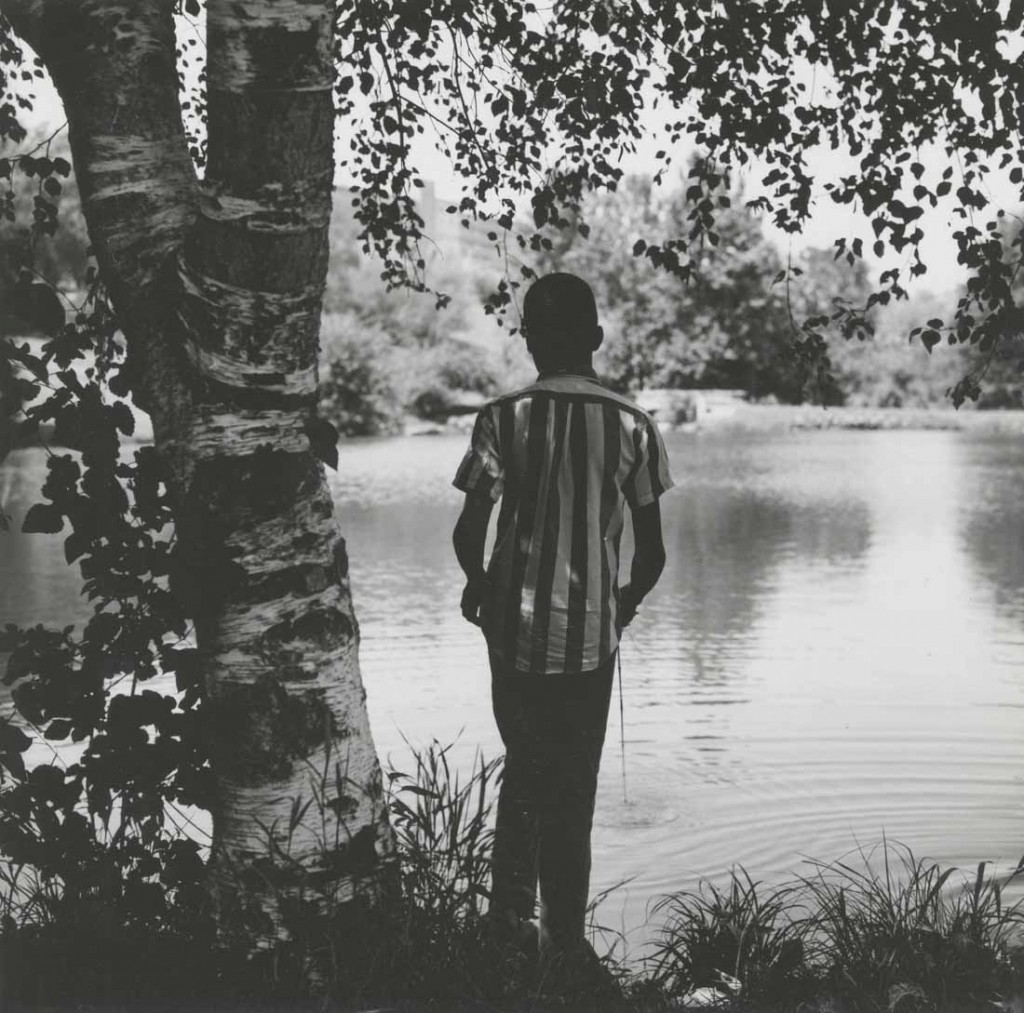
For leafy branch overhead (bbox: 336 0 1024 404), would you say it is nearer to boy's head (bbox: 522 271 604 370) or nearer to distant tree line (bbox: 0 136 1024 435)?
boy's head (bbox: 522 271 604 370)

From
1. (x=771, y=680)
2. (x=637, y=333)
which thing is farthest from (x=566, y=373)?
(x=637, y=333)

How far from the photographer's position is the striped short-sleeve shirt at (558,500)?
11.5ft

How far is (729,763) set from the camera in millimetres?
7301

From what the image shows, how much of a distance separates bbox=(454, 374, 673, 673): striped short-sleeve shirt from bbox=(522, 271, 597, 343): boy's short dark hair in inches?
4.6

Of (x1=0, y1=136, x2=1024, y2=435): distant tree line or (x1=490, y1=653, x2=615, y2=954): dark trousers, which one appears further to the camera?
(x1=0, y1=136, x2=1024, y2=435): distant tree line

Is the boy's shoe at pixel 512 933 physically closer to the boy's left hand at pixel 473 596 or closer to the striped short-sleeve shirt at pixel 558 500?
the striped short-sleeve shirt at pixel 558 500

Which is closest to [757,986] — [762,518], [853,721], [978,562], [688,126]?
[688,126]

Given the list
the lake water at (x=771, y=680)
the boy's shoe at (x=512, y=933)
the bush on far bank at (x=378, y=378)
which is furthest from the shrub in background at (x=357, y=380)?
the boy's shoe at (x=512, y=933)

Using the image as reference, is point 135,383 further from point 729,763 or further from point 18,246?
point 729,763

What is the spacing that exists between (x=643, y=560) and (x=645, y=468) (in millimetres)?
286

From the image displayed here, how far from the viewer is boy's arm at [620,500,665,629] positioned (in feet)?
12.0

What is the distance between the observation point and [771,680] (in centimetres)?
942

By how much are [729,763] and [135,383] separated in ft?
15.2

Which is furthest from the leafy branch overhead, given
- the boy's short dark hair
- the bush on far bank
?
the bush on far bank
